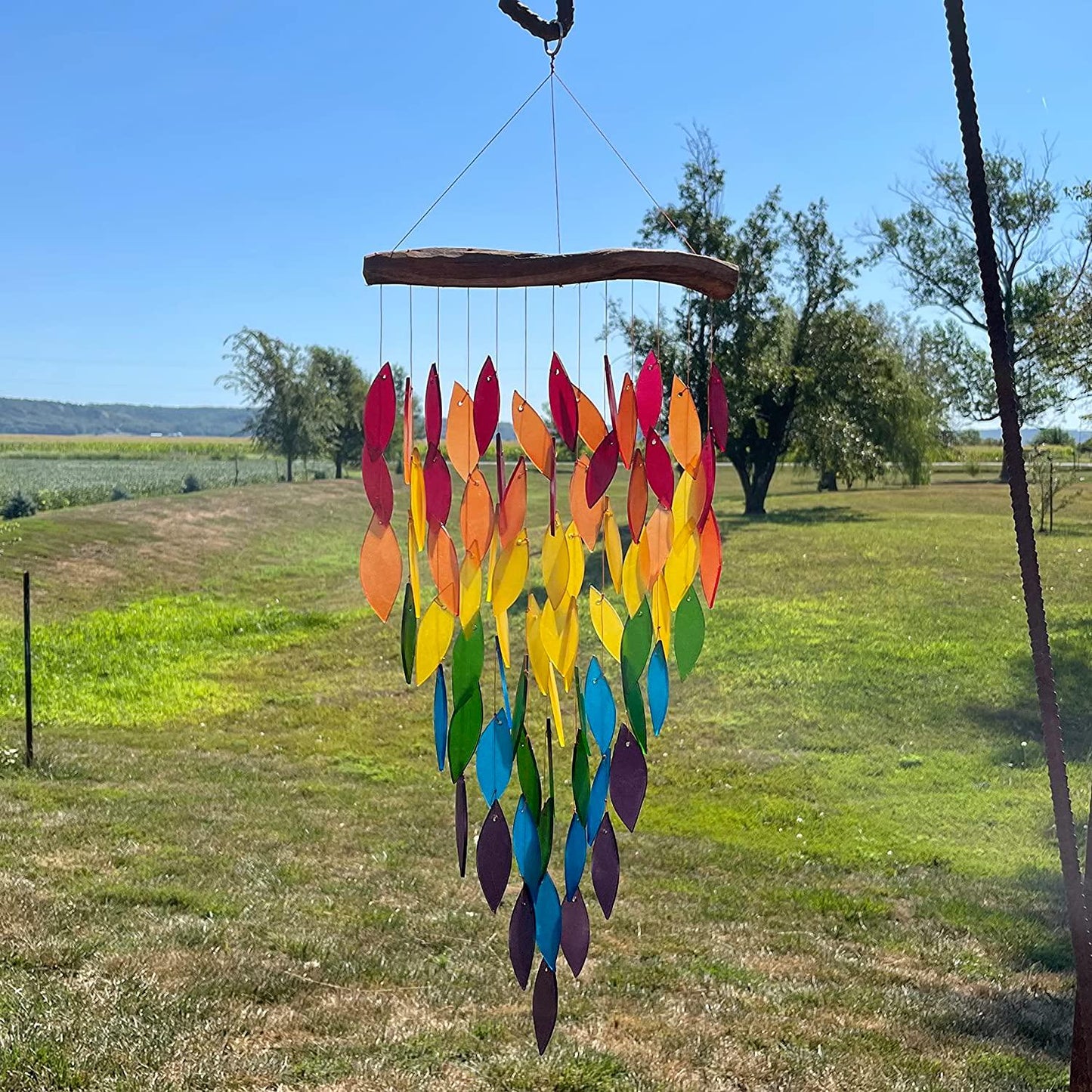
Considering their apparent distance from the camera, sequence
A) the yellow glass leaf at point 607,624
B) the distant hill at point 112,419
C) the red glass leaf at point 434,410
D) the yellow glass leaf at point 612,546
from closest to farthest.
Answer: the red glass leaf at point 434,410, the yellow glass leaf at point 612,546, the yellow glass leaf at point 607,624, the distant hill at point 112,419

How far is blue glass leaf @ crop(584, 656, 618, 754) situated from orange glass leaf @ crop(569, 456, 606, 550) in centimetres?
27

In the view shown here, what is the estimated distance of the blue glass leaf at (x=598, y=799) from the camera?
2.18 metres

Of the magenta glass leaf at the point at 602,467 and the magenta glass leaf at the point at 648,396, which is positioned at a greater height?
the magenta glass leaf at the point at 648,396

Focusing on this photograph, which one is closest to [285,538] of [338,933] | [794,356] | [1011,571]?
[794,356]

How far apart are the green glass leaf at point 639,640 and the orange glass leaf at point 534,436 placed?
34 centimetres

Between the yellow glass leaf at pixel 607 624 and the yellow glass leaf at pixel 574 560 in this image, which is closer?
the yellow glass leaf at pixel 574 560


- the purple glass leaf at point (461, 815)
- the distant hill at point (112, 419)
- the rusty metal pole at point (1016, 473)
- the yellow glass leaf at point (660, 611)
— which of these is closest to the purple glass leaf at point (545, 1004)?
the purple glass leaf at point (461, 815)

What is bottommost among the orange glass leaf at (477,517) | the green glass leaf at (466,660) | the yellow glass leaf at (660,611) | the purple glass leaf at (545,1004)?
the purple glass leaf at (545,1004)

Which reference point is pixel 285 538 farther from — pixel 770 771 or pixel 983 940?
pixel 983 940

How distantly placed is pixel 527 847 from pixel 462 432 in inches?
32.8

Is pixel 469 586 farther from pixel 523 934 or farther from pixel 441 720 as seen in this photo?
pixel 523 934

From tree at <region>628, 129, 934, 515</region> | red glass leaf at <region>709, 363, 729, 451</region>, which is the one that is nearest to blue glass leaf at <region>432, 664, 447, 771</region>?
red glass leaf at <region>709, 363, 729, 451</region>

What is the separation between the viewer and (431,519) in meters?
2.10

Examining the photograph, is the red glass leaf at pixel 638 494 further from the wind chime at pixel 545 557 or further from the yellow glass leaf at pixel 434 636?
the yellow glass leaf at pixel 434 636
